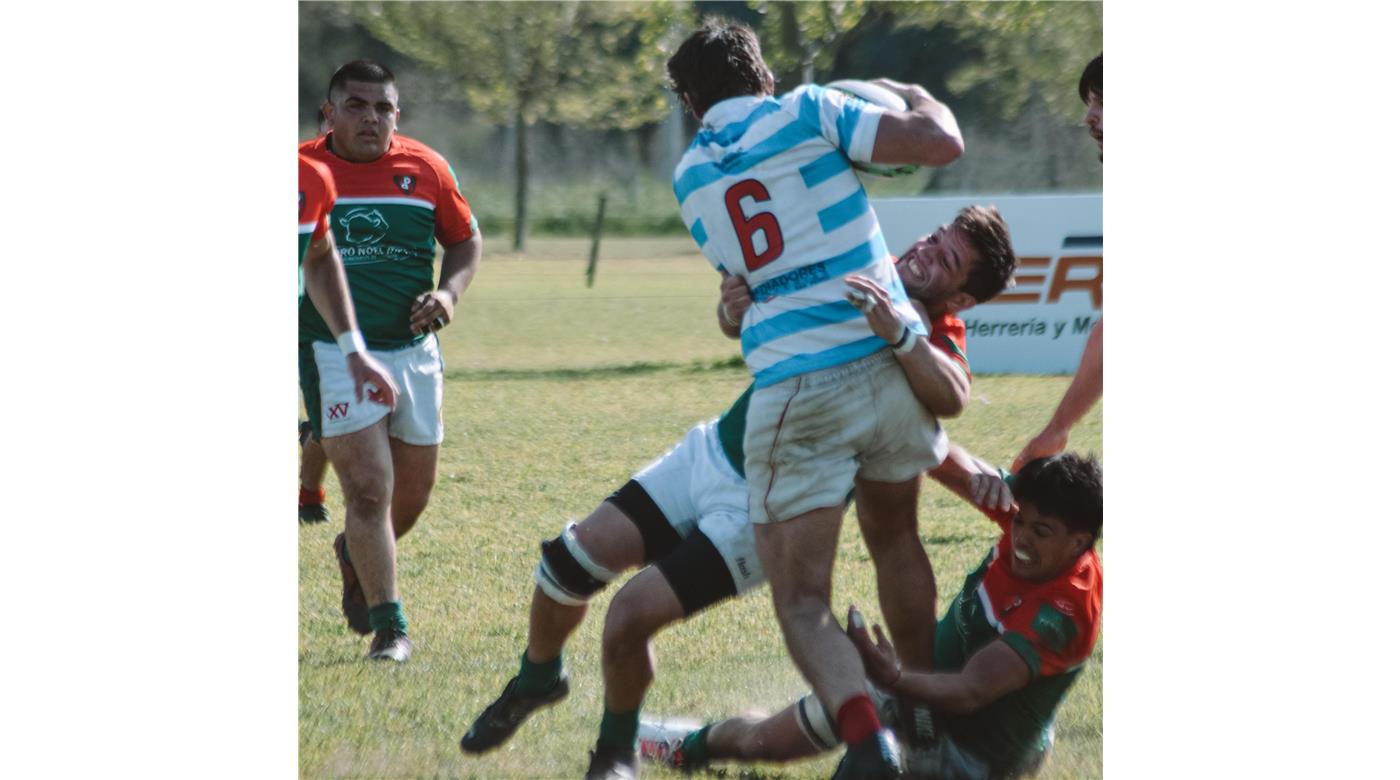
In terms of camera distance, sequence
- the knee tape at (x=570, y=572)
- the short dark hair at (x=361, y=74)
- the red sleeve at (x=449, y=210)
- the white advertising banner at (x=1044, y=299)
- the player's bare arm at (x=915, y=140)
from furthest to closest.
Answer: the white advertising banner at (x=1044, y=299) → the red sleeve at (x=449, y=210) → the short dark hair at (x=361, y=74) → the knee tape at (x=570, y=572) → the player's bare arm at (x=915, y=140)

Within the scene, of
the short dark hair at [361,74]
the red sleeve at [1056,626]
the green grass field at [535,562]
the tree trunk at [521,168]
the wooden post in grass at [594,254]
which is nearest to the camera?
the red sleeve at [1056,626]

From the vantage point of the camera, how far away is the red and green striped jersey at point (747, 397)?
3.09 meters

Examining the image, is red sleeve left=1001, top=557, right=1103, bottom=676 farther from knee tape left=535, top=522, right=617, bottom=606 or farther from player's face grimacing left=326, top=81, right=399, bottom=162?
player's face grimacing left=326, top=81, right=399, bottom=162

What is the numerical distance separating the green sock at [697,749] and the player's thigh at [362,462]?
3.82 feet

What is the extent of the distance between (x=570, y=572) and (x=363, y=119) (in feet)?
4.55

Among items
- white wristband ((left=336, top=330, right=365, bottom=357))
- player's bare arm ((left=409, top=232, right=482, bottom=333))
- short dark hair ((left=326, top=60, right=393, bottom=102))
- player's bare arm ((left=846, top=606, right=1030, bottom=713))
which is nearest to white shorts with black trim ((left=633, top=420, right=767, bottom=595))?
player's bare arm ((left=846, top=606, right=1030, bottom=713))

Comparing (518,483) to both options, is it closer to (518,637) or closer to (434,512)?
(434,512)

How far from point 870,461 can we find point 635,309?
24.6 feet

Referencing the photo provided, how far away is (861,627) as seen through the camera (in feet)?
9.71

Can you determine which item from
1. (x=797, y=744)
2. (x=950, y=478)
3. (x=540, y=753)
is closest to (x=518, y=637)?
(x=540, y=753)

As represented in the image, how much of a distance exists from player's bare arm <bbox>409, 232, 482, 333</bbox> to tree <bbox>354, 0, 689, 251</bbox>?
30.2 inches

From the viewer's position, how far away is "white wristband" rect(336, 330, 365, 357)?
11.3 feet

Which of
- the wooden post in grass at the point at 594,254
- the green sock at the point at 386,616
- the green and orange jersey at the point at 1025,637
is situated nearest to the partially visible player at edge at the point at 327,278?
the green sock at the point at 386,616

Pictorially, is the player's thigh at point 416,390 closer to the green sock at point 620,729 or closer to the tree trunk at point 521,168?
the green sock at point 620,729
